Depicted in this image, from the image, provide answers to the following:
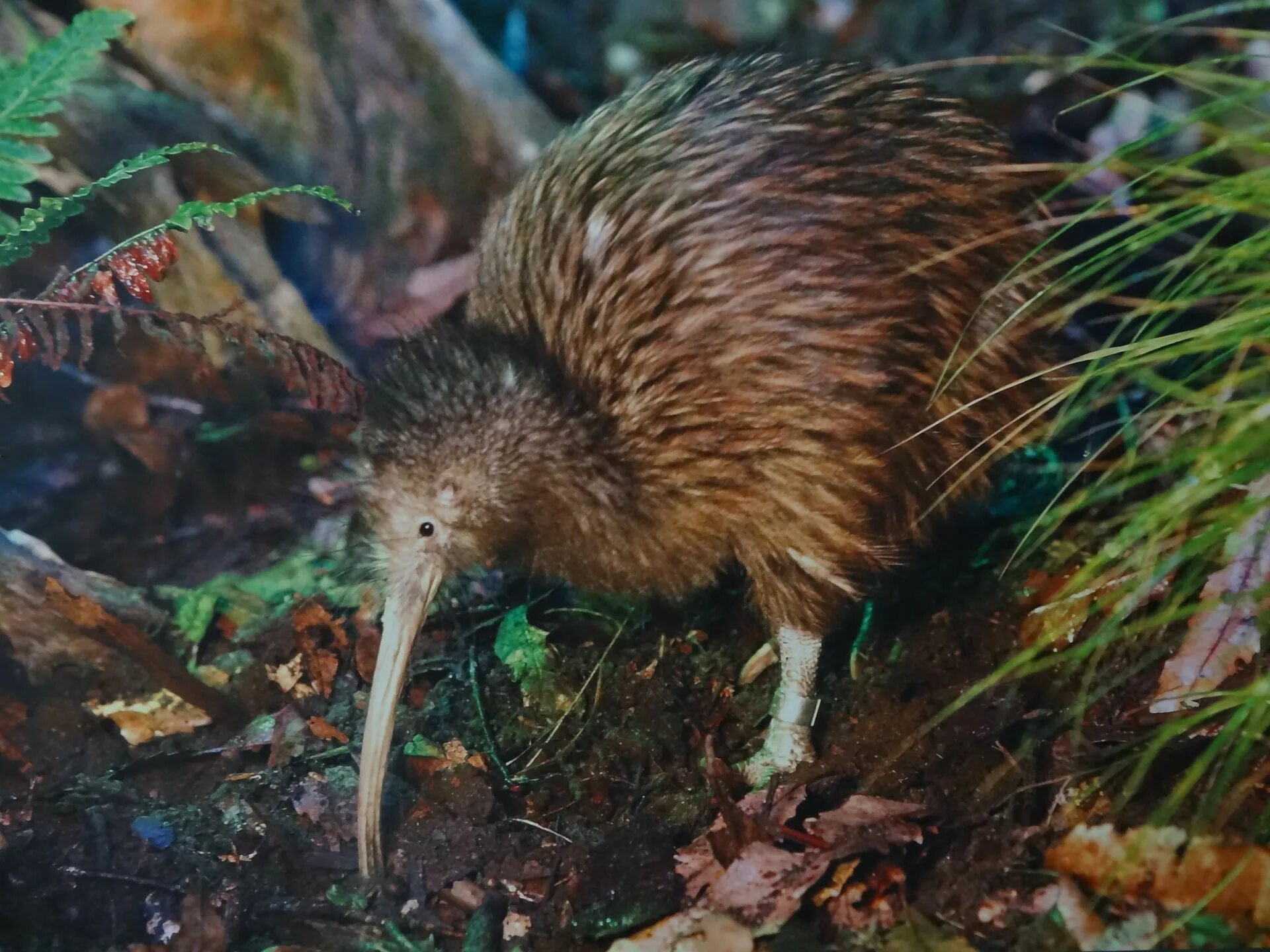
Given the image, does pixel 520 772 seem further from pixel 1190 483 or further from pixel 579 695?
pixel 1190 483

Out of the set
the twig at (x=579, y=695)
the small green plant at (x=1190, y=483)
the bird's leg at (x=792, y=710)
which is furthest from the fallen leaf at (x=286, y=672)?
the small green plant at (x=1190, y=483)

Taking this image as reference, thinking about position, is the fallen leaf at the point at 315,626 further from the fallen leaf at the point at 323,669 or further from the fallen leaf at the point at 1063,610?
the fallen leaf at the point at 1063,610

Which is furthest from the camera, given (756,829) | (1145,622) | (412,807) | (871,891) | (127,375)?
(127,375)

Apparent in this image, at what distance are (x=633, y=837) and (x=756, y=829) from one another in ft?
0.76

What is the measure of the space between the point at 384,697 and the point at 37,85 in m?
1.40

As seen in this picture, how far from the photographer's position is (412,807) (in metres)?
2.00

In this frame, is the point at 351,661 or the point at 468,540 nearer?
the point at 468,540

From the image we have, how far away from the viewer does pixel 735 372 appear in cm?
199

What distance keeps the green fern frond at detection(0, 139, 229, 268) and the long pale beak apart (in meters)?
0.92

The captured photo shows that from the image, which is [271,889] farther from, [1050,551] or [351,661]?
[1050,551]

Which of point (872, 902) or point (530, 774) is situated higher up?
point (530, 774)

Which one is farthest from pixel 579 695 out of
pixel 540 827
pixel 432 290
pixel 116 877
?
pixel 432 290

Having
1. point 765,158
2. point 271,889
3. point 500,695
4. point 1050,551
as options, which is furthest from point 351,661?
point 1050,551

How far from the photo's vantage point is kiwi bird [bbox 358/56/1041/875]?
1.95 m
